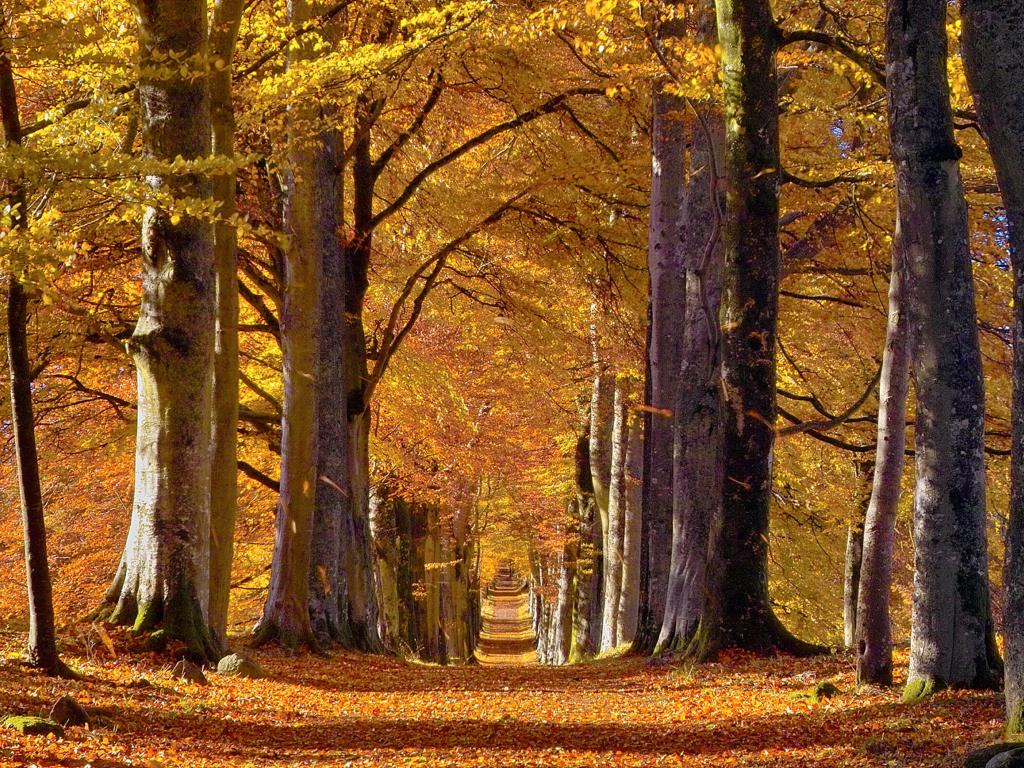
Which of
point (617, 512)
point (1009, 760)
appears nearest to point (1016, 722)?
point (1009, 760)

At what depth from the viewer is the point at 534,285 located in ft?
57.6

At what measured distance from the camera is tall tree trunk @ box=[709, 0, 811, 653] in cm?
1007

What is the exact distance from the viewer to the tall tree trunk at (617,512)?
1936 centimetres

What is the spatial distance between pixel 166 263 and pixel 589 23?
22.7ft

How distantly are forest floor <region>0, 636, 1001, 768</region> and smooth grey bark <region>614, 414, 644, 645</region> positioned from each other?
7429 mm

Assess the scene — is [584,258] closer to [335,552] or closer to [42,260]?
[335,552]

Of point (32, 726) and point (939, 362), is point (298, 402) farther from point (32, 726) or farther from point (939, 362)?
point (939, 362)

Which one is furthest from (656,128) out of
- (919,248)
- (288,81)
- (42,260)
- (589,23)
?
(42,260)

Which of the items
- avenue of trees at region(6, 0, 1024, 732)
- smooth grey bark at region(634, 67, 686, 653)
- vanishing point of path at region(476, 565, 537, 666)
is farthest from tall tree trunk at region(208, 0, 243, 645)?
vanishing point of path at region(476, 565, 537, 666)

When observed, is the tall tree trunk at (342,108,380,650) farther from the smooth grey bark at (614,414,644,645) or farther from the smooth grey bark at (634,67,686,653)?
the smooth grey bark at (614,414,644,645)

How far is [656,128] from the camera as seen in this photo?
1430 cm

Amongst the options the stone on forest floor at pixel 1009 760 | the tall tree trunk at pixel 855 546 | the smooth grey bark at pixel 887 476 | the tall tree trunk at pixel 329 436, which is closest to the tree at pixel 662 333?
the tall tree trunk at pixel 329 436

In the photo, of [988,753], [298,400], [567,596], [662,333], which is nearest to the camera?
[988,753]

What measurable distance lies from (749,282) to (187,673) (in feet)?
19.4
